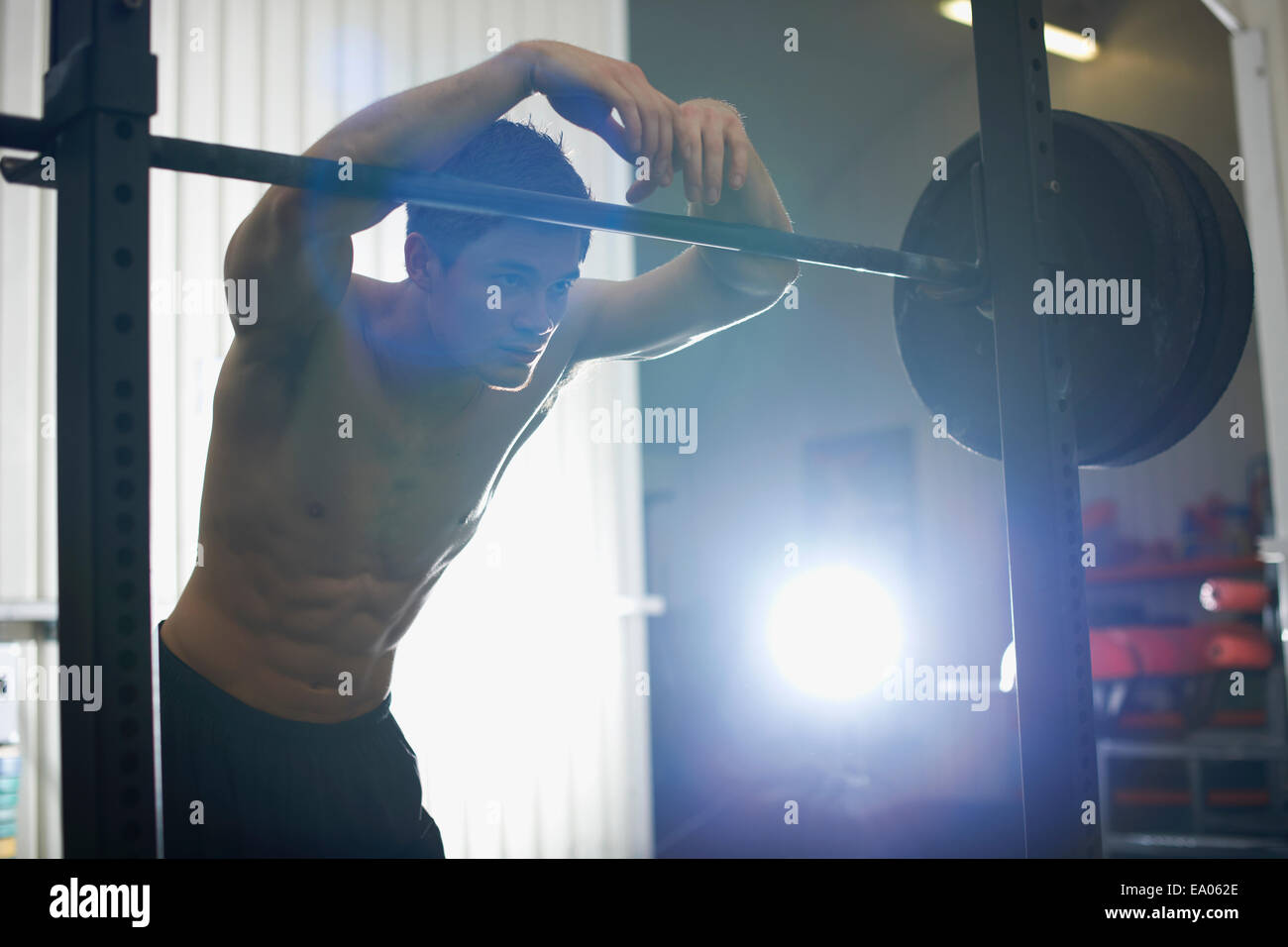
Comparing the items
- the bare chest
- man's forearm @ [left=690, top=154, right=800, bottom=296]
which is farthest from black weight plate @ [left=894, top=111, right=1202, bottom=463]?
the bare chest

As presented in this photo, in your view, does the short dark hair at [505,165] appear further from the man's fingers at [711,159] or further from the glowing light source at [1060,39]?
the glowing light source at [1060,39]

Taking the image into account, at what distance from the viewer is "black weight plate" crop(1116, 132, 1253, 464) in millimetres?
1419

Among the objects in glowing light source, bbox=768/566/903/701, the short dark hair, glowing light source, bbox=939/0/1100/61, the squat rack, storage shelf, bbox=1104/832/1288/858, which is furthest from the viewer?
glowing light source, bbox=939/0/1100/61

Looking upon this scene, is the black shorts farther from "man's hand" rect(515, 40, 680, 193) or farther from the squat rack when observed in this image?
"man's hand" rect(515, 40, 680, 193)

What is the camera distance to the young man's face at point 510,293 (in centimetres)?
139

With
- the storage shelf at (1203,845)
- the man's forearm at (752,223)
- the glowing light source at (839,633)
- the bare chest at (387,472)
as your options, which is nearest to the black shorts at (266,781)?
the bare chest at (387,472)

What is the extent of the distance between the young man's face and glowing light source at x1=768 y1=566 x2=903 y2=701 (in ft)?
12.2

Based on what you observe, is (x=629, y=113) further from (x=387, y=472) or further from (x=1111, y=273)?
(x=1111, y=273)

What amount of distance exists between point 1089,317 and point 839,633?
3516mm

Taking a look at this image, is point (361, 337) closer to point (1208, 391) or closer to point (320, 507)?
point (320, 507)

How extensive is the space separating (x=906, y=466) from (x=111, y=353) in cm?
549

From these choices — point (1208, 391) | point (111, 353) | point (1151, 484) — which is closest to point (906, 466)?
point (1151, 484)

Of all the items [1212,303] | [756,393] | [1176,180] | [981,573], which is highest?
[756,393]
